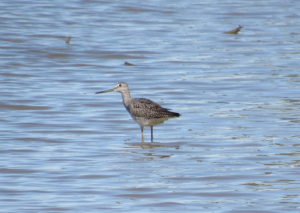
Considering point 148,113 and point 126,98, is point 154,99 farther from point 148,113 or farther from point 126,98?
point 148,113

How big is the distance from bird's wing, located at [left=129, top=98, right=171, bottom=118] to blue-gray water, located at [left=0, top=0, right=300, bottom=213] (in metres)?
0.34

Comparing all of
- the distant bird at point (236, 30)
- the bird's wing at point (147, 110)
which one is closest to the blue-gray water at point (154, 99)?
the distant bird at point (236, 30)

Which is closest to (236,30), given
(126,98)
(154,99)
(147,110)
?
(154,99)

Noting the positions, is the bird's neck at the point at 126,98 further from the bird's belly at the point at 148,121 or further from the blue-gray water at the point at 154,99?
the bird's belly at the point at 148,121

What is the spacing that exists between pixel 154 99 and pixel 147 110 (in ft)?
9.25

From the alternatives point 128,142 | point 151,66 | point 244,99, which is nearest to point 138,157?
point 128,142

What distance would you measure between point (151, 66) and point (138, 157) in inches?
306

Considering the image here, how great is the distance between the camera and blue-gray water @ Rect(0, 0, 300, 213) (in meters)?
10.5

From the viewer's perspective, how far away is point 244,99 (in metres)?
16.5

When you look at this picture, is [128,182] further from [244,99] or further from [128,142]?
[244,99]

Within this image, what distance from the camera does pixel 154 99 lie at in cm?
1688

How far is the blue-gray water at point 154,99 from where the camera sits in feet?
34.5

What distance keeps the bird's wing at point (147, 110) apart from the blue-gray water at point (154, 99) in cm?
34

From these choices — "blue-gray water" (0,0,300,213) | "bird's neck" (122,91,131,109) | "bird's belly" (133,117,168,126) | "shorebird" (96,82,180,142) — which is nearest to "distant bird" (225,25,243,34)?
"blue-gray water" (0,0,300,213)
